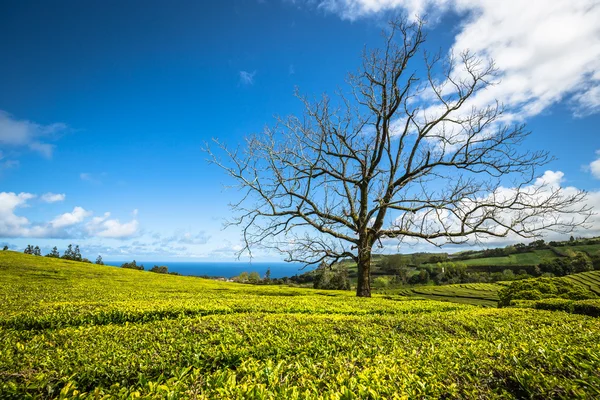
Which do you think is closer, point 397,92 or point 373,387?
point 373,387

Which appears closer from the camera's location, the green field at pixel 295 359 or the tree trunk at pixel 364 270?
the green field at pixel 295 359

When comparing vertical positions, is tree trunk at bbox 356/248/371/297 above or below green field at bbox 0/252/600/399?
above

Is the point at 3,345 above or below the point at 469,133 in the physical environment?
below

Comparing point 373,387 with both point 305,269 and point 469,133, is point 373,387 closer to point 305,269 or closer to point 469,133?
point 305,269

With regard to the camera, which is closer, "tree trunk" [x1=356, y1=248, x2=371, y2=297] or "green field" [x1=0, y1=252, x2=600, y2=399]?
"green field" [x1=0, y1=252, x2=600, y2=399]

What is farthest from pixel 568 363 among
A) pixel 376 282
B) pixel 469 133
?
pixel 376 282

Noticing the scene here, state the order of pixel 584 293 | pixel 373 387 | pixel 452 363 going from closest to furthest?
pixel 373 387 < pixel 452 363 < pixel 584 293

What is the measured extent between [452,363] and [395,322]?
3.10m

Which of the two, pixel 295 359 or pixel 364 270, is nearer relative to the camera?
pixel 295 359

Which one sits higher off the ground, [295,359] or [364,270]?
[364,270]

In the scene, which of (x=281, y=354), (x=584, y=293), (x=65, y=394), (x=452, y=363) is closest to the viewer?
(x=65, y=394)

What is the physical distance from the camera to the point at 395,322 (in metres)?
6.39


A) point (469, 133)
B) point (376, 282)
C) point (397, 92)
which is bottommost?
point (376, 282)

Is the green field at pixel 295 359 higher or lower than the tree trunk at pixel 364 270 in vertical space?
lower
